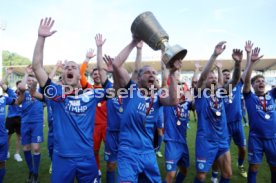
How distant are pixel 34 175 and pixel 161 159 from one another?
3647 mm

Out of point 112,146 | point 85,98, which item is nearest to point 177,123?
point 112,146

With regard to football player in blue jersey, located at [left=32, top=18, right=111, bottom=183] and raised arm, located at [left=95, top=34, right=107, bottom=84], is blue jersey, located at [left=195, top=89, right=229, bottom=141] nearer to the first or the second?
raised arm, located at [left=95, top=34, right=107, bottom=84]

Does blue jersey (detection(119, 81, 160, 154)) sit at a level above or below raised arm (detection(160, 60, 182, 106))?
below

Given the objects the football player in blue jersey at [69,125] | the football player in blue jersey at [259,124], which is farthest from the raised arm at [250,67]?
the football player in blue jersey at [69,125]

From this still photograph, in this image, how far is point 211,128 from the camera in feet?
16.5

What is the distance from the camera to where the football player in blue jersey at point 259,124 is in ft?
17.3

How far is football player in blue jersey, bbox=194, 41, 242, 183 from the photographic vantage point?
488 cm

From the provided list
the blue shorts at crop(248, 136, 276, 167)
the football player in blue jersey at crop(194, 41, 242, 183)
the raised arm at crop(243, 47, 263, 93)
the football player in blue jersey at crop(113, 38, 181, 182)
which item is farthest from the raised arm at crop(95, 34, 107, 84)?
the blue shorts at crop(248, 136, 276, 167)

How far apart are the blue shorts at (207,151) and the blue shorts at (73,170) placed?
209 cm

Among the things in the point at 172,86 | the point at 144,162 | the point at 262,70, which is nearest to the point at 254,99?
the point at 172,86

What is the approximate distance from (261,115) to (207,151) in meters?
1.40

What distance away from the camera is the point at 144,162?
354 cm

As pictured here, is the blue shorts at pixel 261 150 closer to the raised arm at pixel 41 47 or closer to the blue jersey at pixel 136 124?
the blue jersey at pixel 136 124

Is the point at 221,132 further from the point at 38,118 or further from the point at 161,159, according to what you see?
the point at 38,118
